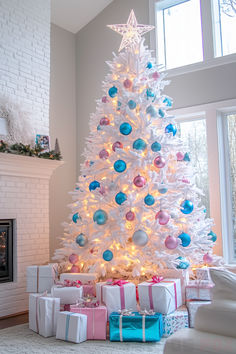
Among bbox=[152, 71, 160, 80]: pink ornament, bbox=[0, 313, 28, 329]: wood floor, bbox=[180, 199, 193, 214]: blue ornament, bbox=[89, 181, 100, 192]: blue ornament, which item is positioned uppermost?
bbox=[152, 71, 160, 80]: pink ornament

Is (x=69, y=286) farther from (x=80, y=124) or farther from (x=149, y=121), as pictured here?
(x=80, y=124)

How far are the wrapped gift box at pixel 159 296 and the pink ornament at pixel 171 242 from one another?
0.99ft

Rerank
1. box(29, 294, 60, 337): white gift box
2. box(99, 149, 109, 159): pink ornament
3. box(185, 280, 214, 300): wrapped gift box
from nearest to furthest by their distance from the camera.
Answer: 1. box(29, 294, 60, 337): white gift box
2. box(185, 280, 214, 300): wrapped gift box
3. box(99, 149, 109, 159): pink ornament

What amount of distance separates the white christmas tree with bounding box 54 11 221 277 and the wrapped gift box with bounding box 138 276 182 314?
24 centimetres

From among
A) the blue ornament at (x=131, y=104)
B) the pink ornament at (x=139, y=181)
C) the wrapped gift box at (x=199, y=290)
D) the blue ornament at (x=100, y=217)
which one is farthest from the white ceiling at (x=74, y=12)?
the wrapped gift box at (x=199, y=290)

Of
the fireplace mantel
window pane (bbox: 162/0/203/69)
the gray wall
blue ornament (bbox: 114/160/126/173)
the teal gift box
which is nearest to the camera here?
the teal gift box

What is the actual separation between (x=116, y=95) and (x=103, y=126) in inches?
15.4

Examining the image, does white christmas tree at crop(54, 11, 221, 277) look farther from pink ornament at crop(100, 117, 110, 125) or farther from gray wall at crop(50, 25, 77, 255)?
gray wall at crop(50, 25, 77, 255)

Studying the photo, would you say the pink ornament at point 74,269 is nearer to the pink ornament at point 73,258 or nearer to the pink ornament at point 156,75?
the pink ornament at point 73,258

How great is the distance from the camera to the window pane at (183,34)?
4898mm

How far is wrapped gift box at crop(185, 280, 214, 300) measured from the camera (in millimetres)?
3125

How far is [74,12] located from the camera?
5.57m

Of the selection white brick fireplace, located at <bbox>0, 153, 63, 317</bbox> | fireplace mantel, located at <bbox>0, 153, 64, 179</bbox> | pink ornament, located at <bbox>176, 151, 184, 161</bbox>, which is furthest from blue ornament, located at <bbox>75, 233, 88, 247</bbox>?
pink ornament, located at <bbox>176, 151, 184, 161</bbox>

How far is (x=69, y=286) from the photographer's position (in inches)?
128
